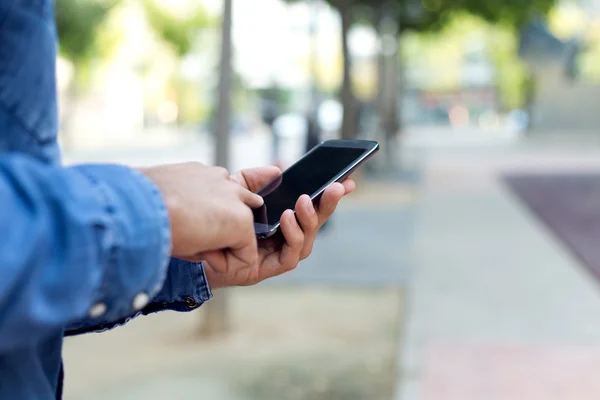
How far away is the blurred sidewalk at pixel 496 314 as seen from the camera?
495 centimetres

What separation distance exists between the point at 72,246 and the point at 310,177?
671 mm

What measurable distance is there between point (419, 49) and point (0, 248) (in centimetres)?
6616

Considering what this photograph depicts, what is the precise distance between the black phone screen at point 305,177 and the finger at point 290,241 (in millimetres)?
18

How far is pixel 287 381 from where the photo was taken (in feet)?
17.0

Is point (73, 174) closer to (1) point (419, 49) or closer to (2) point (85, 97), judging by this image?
(2) point (85, 97)

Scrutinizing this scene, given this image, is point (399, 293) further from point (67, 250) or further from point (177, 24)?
point (177, 24)

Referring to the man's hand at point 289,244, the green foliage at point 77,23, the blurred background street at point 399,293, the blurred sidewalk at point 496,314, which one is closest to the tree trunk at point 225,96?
the blurred background street at point 399,293

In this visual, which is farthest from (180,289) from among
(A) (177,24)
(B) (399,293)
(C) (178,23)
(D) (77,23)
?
(C) (178,23)

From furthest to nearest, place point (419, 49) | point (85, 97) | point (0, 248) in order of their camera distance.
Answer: point (419, 49) < point (85, 97) < point (0, 248)

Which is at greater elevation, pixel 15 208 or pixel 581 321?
pixel 15 208

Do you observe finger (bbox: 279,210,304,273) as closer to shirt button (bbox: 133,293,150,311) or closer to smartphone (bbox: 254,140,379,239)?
smartphone (bbox: 254,140,379,239)

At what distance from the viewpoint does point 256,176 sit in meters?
1.50

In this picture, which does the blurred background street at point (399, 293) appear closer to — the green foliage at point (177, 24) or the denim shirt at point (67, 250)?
the denim shirt at point (67, 250)

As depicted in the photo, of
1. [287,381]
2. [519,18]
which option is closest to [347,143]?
[287,381]
